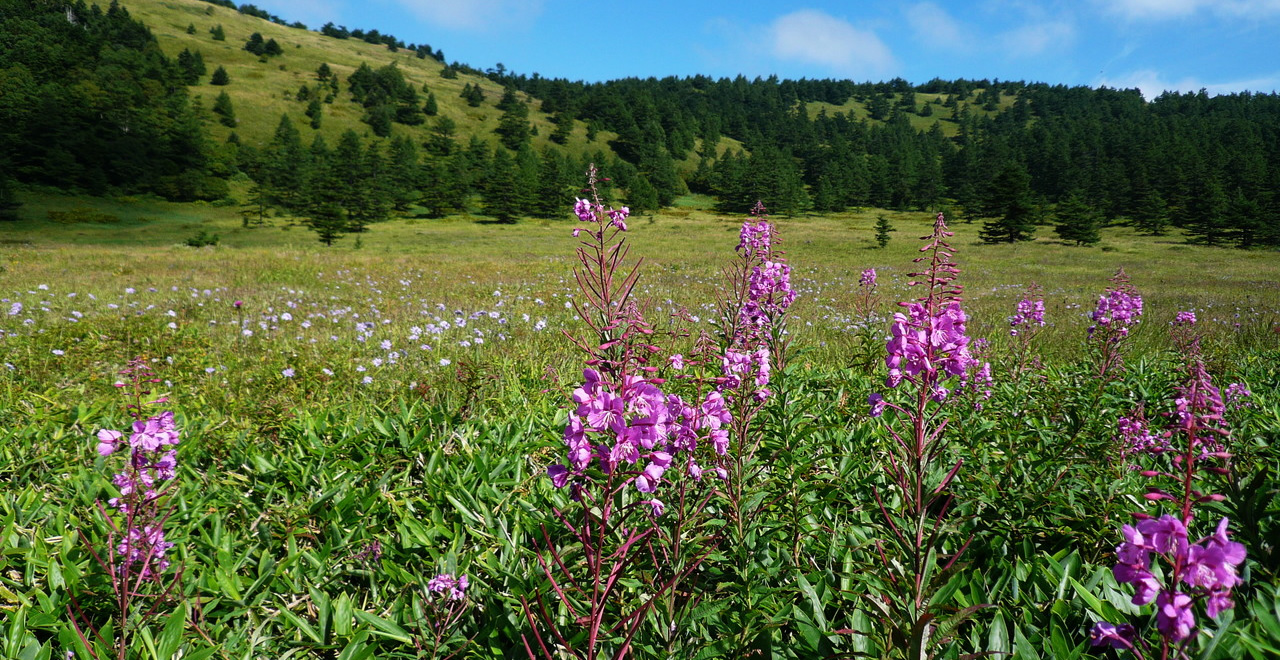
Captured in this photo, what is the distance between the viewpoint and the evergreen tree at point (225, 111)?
9019cm

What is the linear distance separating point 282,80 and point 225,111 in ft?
79.9

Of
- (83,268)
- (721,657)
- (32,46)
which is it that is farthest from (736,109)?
(721,657)

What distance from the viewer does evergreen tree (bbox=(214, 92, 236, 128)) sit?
90.2 meters

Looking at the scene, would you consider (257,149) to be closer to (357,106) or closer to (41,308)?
(357,106)

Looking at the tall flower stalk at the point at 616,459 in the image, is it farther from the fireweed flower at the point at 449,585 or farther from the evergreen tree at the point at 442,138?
the evergreen tree at the point at 442,138

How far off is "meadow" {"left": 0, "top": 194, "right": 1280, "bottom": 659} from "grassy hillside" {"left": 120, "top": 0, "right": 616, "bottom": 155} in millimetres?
102354

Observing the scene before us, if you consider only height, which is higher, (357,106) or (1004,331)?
(357,106)

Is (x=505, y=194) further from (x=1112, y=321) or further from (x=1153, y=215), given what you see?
(x=1153, y=215)

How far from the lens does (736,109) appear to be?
543 ft

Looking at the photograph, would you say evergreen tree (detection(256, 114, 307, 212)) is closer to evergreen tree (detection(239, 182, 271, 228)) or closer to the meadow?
evergreen tree (detection(239, 182, 271, 228))

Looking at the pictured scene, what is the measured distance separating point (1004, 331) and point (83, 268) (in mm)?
22622

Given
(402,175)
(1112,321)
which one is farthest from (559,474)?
(402,175)

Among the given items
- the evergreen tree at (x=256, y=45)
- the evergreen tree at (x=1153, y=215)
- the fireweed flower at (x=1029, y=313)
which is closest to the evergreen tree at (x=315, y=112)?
the evergreen tree at (x=256, y=45)

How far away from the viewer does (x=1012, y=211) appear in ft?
176
